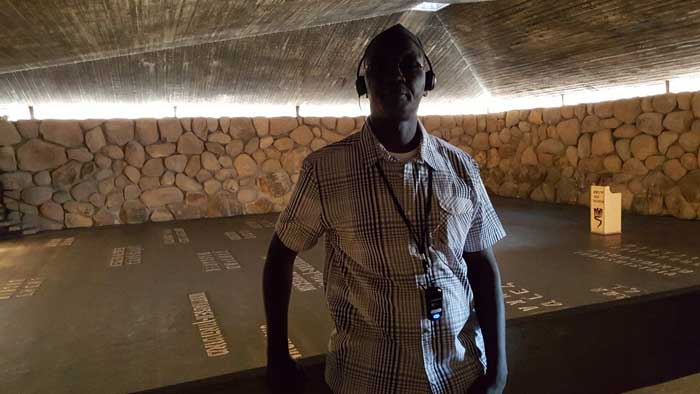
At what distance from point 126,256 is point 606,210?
4.23 meters

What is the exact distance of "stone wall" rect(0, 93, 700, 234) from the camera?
5355 mm

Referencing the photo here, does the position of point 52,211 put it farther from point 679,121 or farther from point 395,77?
point 679,121

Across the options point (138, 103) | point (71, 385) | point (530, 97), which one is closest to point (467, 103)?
point (530, 97)

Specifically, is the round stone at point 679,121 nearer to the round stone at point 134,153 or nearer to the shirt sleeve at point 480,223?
the shirt sleeve at point 480,223

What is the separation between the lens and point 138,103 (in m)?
6.35

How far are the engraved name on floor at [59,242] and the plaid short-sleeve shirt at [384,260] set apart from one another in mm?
4521

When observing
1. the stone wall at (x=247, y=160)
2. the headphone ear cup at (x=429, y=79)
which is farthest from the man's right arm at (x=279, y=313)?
the stone wall at (x=247, y=160)

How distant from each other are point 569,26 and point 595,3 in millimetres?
475

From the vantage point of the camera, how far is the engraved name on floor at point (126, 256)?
3.73 m

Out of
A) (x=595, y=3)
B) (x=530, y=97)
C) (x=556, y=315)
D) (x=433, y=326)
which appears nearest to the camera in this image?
(x=433, y=326)

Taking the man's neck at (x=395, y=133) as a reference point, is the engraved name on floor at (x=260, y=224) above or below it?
below

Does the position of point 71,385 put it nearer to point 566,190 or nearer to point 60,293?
point 60,293

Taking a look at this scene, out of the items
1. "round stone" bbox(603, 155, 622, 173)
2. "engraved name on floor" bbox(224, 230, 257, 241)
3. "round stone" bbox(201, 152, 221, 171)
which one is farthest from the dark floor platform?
"round stone" bbox(201, 152, 221, 171)

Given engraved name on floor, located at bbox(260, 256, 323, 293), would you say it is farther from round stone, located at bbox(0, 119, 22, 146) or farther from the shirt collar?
round stone, located at bbox(0, 119, 22, 146)
